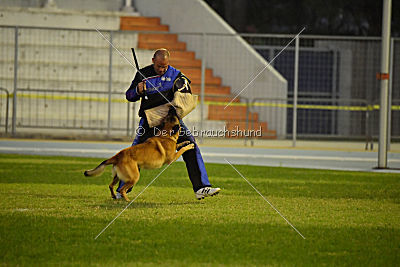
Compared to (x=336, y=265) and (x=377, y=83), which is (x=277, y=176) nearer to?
(x=336, y=265)

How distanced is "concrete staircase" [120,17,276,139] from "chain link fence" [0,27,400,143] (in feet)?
0.10

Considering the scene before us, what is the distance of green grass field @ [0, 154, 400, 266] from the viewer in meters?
5.92

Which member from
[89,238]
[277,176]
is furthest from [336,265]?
[277,176]

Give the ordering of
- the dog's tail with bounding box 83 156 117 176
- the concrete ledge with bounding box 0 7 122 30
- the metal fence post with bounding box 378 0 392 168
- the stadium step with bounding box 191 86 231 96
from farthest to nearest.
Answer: the concrete ledge with bounding box 0 7 122 30, the stadium step with bounding box 191 86 231 96, the metal fence post with bounding box 378 0 392 168, the dog's tail with bounding box 83 156 117 176

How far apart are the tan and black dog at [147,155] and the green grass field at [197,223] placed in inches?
14.2

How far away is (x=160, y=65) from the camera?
882 cm

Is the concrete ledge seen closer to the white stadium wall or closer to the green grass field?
the white stadium wall

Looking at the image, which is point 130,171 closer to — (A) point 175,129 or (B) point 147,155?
(B) point 147,155

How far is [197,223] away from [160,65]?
220 cm

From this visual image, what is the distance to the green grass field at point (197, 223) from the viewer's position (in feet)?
19.4

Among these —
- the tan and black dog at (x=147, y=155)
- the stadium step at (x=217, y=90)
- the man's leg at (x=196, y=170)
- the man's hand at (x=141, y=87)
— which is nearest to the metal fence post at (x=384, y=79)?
the man's leg at (x=196, y=170)

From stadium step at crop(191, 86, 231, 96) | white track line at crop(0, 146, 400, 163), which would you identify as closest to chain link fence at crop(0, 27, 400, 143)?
stadium step at crop(191, 86, 231, 96)

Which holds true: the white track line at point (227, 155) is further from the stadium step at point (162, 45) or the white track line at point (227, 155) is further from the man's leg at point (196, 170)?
the man's leg at point (196, 170)

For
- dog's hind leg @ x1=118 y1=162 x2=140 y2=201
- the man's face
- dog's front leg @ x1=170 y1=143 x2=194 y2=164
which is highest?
the man's face
